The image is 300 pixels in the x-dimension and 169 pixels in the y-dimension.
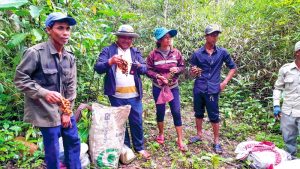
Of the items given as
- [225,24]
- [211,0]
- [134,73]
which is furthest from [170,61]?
[211,0]

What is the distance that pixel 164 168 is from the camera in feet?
14.0

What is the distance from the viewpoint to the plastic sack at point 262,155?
162 inches

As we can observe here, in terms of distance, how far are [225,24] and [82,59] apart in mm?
5766

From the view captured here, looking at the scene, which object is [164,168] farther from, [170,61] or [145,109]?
[145,109]

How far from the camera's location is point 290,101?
167 inches

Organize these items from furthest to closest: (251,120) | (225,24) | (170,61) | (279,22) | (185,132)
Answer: (225,24), (279,22), (251,120), (185,132), (170,61)

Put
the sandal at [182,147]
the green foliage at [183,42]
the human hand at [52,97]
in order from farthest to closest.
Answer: the sandal at [182,147] → the green foliage at [183,42] → the human hand at [52,97]

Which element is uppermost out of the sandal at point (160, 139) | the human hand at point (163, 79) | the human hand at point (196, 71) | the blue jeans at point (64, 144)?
the human hand at point (196, 71)

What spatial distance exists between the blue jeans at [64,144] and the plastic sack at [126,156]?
777 mm

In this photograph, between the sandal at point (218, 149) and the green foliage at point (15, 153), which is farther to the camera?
the sandal at point (218, 149)

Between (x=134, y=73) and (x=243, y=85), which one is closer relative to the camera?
(x=134, y=73)

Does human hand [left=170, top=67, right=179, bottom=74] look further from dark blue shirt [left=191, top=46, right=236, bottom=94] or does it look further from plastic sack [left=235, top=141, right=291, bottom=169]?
plastic sack [left=235, top=141, right=291, bottom=169]

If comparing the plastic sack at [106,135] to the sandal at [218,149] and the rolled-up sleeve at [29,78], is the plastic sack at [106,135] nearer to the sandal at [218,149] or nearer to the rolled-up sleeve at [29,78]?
the rolled-up sleeve at [29,78]

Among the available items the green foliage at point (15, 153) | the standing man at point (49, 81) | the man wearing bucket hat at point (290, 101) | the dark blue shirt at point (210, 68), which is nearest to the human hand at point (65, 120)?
the standing man at point (49, 81)
